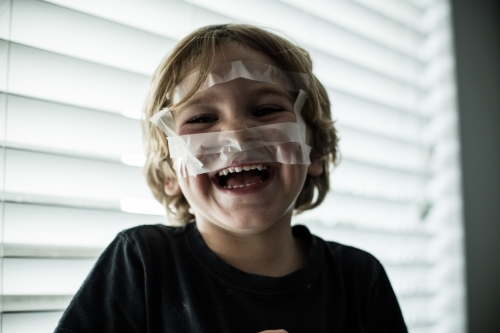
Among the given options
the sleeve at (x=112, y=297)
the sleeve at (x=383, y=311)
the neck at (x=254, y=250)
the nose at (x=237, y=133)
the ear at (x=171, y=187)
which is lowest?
the sleeve at (x=383, y=311)

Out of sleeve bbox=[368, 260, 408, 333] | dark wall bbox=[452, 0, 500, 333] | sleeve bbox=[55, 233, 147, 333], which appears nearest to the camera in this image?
sleeve bbox=[55, 233, 147, 333]

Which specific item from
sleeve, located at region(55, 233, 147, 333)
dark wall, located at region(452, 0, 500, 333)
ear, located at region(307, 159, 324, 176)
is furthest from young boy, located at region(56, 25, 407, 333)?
dark wall, located at region(452, 0, 500, 333)

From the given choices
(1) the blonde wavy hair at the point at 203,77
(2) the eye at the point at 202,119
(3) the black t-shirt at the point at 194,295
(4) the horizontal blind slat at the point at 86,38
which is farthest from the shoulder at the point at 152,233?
(4) the horizontal blind slat at the point at 86,38

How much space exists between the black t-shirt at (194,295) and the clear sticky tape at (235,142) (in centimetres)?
16

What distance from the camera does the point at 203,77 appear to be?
0.74m

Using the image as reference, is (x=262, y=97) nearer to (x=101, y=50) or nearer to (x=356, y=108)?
(x=101, y=50)

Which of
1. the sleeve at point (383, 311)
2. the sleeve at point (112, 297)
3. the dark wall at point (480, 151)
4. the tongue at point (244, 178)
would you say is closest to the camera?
the sleeve at point (112, 297)

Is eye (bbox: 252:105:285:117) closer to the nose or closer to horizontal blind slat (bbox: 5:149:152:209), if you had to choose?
the nose

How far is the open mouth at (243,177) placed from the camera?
0.75 meters

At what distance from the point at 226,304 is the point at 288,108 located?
1.25 ft

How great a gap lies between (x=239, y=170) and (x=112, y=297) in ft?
0.99

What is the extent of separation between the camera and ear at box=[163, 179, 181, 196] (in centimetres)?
89

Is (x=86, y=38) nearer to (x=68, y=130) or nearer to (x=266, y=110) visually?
(x=68, y=130)

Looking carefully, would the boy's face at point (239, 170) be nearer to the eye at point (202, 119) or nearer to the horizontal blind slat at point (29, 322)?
the eye at point (202, 119)
